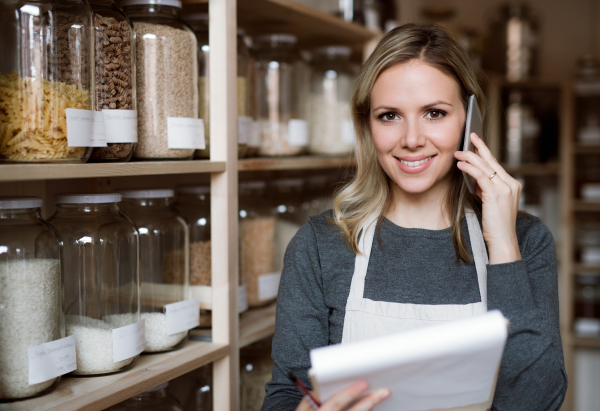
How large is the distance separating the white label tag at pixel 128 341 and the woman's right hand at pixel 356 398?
38cm

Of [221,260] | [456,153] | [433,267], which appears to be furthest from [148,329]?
[456,153]

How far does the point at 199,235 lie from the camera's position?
1325 mm

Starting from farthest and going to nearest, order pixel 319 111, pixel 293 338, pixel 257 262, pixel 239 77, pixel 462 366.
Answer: pixel 319 111 < pixel 257 262 < pixel 239 77 < pixel 293 338 < pixel 462 366

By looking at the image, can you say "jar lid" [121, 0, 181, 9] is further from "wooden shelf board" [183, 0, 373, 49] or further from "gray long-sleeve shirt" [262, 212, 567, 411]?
"gray long-sleeve shirt" [262, 212, 567, 411]

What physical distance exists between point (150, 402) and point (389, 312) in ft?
1.76

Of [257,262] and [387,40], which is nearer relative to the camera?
[387,40]

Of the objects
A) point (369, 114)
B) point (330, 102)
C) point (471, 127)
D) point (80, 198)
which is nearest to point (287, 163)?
point (369, 114)

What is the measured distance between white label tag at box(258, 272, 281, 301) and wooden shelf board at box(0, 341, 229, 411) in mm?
306

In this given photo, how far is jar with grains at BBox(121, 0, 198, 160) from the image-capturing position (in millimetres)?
1058

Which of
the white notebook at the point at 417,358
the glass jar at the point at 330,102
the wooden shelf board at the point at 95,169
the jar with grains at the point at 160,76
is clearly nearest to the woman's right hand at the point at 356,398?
the white notebook at the point at 417,358

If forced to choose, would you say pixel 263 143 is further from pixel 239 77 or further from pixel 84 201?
pixel 84 201

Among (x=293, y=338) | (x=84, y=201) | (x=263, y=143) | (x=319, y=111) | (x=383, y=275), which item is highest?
(x=319, y=111)

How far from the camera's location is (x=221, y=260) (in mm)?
1210

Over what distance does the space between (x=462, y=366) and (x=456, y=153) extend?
484 millimetres
